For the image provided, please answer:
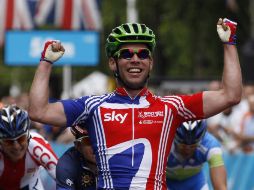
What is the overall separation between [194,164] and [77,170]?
8.80 ft

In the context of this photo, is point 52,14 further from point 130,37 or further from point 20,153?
point 130,37

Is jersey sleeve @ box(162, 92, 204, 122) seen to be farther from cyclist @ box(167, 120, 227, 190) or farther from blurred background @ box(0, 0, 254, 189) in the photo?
blurred background @ box(0, 0, 254, 189)

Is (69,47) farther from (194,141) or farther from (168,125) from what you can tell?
(168,125)

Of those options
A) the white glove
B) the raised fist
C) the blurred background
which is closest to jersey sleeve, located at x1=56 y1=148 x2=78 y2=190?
the white glove

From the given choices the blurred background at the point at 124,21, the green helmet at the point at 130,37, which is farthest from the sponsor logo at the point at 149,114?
the blurred background at the point at 124,21

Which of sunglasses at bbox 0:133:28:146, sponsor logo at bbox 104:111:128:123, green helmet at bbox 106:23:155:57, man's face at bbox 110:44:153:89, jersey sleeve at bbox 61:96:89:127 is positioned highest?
green helmet at bbox 106:23:155:57

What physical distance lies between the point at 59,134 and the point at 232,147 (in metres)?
3.18

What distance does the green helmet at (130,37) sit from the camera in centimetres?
671

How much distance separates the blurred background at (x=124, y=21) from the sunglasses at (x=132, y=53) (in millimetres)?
7818

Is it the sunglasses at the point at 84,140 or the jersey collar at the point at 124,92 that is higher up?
the jersey collar at the point at 124,92

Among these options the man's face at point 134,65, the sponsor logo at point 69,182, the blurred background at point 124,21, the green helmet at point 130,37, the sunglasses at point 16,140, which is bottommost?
the sponsor logo at point 69,182

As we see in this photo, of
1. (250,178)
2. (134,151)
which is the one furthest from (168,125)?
(250,178)

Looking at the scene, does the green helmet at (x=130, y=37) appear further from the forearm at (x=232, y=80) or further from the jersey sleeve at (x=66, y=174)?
the jersey sleeve at (x=66, y=174)

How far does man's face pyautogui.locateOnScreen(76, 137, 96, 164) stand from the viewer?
7352 mm
